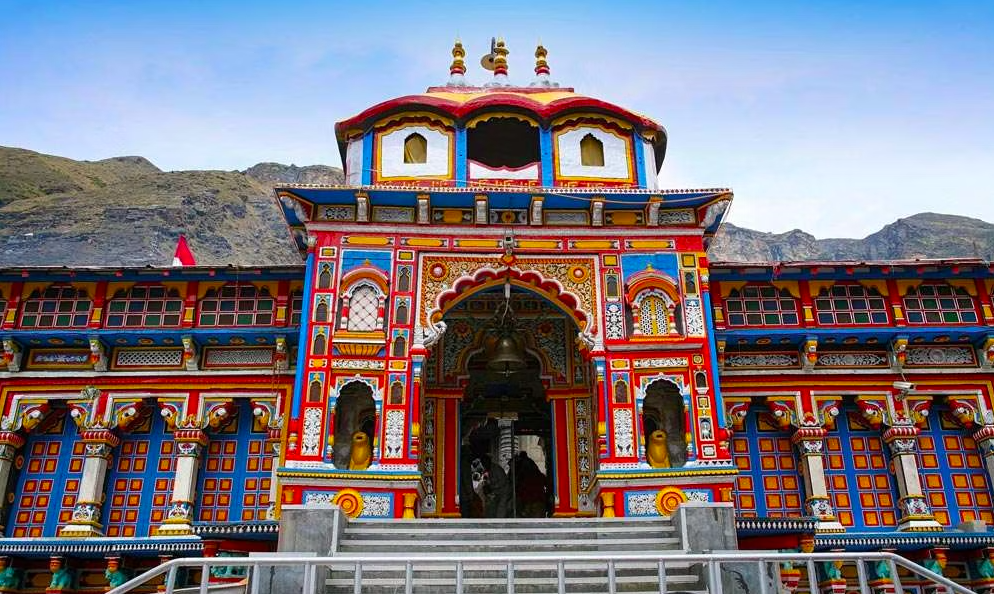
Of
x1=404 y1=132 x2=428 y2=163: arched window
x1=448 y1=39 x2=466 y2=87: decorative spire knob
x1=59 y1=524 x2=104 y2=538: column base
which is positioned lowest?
x1=59 y1=524 x2=104 y2=538: column base

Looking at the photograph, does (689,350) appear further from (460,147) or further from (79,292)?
(79,292)

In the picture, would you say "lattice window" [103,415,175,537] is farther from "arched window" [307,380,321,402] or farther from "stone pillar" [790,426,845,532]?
"stone pillar" [790,426,845,532]

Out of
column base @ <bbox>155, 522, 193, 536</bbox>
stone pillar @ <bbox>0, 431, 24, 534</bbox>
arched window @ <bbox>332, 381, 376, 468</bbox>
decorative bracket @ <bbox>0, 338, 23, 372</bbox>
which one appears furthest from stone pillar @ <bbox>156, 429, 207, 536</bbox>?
decorative bracket @ <bbox>0, 338, 23, 372</bbox>

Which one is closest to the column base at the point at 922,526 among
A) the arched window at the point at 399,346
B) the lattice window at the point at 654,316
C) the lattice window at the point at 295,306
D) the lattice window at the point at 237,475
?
the lattice window at the point at 654,316

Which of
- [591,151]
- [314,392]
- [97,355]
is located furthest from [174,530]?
[591,151]

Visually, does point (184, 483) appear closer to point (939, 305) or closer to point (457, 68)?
point (457, 68)

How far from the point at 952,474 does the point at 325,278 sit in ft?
41.6

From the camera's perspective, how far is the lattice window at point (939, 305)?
16672 millimetres

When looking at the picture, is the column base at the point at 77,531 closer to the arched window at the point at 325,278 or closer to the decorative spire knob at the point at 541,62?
the arched window at the point at 325,278

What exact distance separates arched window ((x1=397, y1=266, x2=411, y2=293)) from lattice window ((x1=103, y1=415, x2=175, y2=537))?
5.94 meters

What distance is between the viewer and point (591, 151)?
15969 mm

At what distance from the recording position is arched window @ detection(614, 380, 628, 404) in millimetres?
13797

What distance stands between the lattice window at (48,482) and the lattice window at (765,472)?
1290cm

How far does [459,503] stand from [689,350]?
5.56 metres
